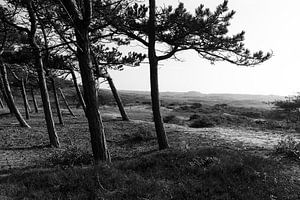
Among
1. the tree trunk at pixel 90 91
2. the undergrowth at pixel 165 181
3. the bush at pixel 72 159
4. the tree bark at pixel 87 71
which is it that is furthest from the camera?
the bush at pixel 72 159

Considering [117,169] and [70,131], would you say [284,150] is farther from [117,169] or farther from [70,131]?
[70,131]

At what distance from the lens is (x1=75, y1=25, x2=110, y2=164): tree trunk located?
7.80m

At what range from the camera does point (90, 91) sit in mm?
7820

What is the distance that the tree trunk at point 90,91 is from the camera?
780 centimetres

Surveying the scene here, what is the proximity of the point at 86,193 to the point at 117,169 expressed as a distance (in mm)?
1506

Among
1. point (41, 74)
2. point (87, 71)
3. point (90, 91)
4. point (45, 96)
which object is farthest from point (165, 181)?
point (41, 74)

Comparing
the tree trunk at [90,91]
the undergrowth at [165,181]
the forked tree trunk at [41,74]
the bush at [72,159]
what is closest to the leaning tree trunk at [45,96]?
the forked tree trunk at [41,74]

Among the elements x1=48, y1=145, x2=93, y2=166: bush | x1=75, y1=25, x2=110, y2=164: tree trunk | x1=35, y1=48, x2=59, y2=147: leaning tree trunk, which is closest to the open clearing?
x1=48, y1=145, x2=93, y2=166: bush

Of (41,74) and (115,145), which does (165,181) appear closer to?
(115,145)

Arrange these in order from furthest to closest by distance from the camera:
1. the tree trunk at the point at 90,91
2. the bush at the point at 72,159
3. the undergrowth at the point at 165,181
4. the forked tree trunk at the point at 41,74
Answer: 1. the forked tree trunk at the point at 41,74
2. the bush at the point at 72,159
3. the tree trunk at the point at 90,91
4. the undergrowth at the point at 165,181

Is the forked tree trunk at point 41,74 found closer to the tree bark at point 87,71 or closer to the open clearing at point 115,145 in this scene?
the open clearing at point 115,145

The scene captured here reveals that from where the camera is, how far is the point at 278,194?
5.50 meters

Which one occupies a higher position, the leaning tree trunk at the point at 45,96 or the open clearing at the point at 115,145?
the leaning tree trunk at the point at 45,96

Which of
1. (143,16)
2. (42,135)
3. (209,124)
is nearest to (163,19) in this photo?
(143,16)
